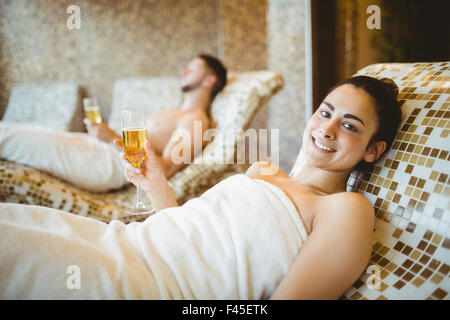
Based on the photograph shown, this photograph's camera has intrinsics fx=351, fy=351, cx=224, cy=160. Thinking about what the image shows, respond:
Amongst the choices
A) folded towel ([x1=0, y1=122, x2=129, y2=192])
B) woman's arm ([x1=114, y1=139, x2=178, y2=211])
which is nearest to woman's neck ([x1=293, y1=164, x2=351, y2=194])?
woman's arm ([x1=114, y1=139, x2=178, y2=211])

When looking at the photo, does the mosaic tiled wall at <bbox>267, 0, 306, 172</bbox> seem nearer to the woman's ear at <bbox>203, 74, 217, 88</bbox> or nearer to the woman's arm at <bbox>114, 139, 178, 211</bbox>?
Answer: the woman's ear at <bbox>203, 74, 217, 88</bbox>

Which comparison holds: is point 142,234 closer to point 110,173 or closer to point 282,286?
point 282,286

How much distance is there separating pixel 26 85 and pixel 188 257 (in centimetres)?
331

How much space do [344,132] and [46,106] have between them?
10.4 ft

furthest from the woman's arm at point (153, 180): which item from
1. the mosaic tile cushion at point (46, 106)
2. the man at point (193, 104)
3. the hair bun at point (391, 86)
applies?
the mosaic tile cushion at point (46, 106)

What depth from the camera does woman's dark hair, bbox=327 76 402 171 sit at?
1.05 metres

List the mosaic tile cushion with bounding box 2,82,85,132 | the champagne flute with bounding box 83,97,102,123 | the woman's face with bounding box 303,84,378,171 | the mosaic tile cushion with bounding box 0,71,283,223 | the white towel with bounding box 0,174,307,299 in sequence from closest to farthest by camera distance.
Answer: the white towel with bounding box 0,174,307,299
the woman's face with bounding box 303,84,378,171
the mosaic tile cushion with bounding box 0,71,283,223
the champagne flute with bounding box 83,97,102,123
the mosaic tile cushion with bounding box 2,82,85,132

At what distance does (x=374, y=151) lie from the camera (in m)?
1.08

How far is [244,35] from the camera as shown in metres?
4.00

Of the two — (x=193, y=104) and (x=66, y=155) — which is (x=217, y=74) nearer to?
(x=193, y=104)

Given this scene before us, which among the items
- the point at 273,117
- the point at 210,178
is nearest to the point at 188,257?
the point at 210,178

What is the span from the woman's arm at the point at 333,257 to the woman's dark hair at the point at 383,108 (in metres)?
0.27

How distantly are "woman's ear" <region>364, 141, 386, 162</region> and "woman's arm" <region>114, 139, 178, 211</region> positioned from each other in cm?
66

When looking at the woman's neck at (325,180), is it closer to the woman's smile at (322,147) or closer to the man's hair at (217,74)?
the woman's smile at (322,147)
